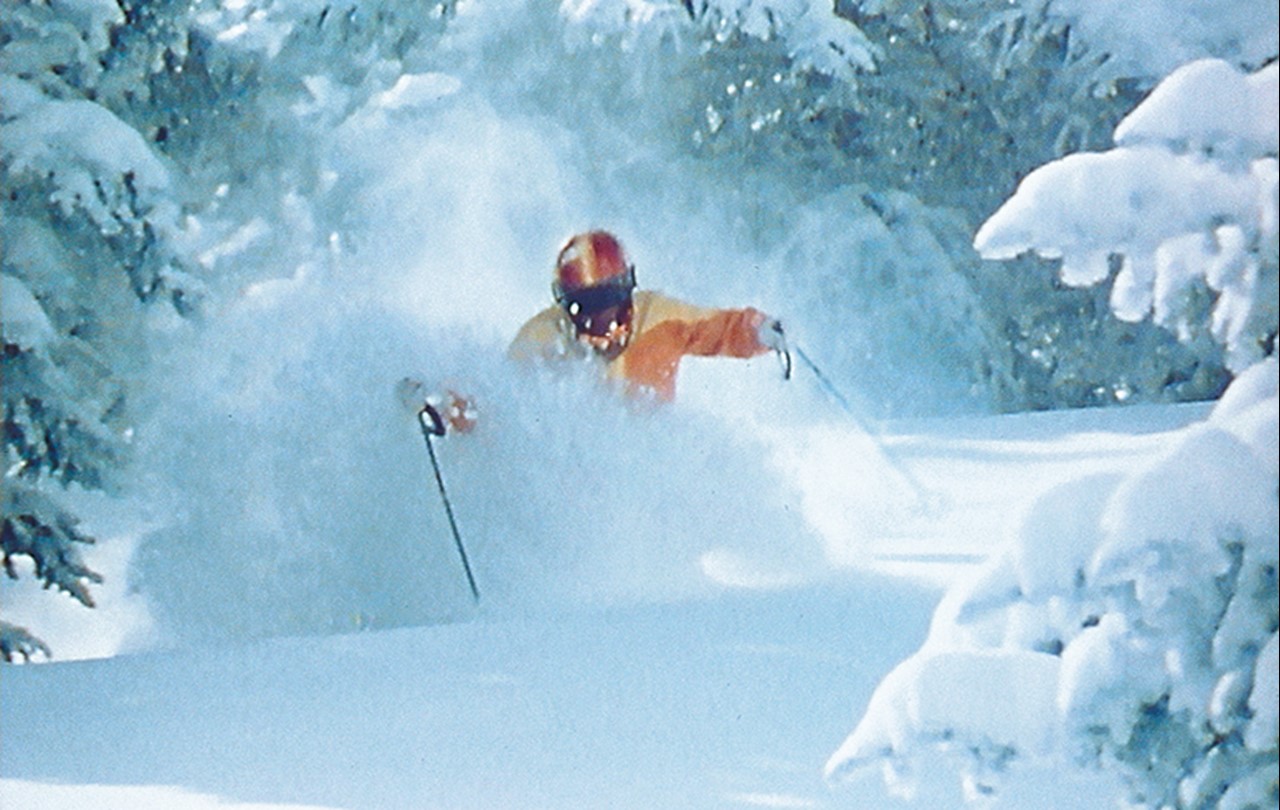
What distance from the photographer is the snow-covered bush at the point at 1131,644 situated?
5.41ft

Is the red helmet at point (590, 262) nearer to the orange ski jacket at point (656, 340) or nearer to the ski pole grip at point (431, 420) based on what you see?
the orange ski jacket at point (656, 340)

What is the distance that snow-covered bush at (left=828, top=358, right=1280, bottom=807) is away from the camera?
1.65m

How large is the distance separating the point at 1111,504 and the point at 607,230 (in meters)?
0.68

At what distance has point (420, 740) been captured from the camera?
1850 millimetres

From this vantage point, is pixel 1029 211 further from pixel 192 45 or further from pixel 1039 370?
pixel 192 45

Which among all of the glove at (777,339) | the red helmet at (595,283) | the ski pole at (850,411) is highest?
the red helmet at (595,283)

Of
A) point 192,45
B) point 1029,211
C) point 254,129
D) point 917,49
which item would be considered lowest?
point 1029,211

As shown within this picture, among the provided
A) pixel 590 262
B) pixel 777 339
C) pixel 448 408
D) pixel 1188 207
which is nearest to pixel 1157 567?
pixel 1188 207

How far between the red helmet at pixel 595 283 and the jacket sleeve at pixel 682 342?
0.05m

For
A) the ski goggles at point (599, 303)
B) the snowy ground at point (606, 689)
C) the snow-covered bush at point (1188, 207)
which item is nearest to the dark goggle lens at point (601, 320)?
the ski goggles at point (599, 303)

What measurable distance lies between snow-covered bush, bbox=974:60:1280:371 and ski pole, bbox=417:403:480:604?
0.75 metres

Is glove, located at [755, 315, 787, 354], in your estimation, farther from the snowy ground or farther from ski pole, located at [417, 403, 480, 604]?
ski pole, located at [417, 403, 480, 604]

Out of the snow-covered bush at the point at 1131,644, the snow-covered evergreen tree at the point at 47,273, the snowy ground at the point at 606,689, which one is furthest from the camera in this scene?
the snow-covered evergreen tree at the point at 47,273

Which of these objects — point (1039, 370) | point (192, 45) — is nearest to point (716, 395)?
point (1039, 370)
